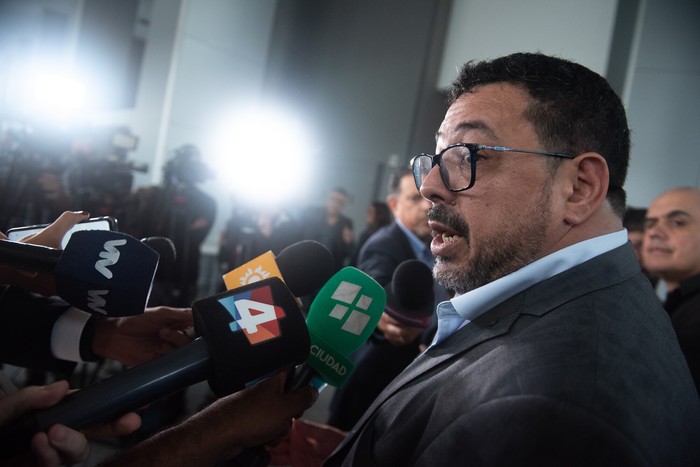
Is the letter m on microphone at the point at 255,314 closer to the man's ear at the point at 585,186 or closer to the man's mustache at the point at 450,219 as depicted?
the man's mustache at the point at 450,219

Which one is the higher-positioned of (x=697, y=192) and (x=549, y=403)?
(x=697, y=192)

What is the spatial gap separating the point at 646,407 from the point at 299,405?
50 cm

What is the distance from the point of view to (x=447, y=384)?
74 centimetres

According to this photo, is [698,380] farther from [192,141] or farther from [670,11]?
[192,141]

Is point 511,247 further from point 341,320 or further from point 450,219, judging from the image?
point 341,320

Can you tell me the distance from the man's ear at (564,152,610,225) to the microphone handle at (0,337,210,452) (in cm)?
70

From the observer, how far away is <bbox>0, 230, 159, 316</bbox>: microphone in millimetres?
708

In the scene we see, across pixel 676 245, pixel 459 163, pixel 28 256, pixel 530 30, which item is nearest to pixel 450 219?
pixel 459 163

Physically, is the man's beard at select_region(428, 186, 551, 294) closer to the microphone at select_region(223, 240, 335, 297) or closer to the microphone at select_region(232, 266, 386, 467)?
the microphone at select_region(232, 266, 386, 467)

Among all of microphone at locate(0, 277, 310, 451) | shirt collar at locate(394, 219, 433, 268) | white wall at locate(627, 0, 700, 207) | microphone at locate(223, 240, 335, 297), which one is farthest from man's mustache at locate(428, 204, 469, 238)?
white wall at locate(627, 0, 700, 207)

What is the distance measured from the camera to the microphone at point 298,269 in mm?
1030

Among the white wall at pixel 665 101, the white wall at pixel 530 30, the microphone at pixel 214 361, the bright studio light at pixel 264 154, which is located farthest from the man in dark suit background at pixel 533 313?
the bright studio light at pixel 264 154

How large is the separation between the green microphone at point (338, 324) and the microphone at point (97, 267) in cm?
32

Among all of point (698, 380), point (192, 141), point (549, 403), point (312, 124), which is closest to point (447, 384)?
point (549, 403)
